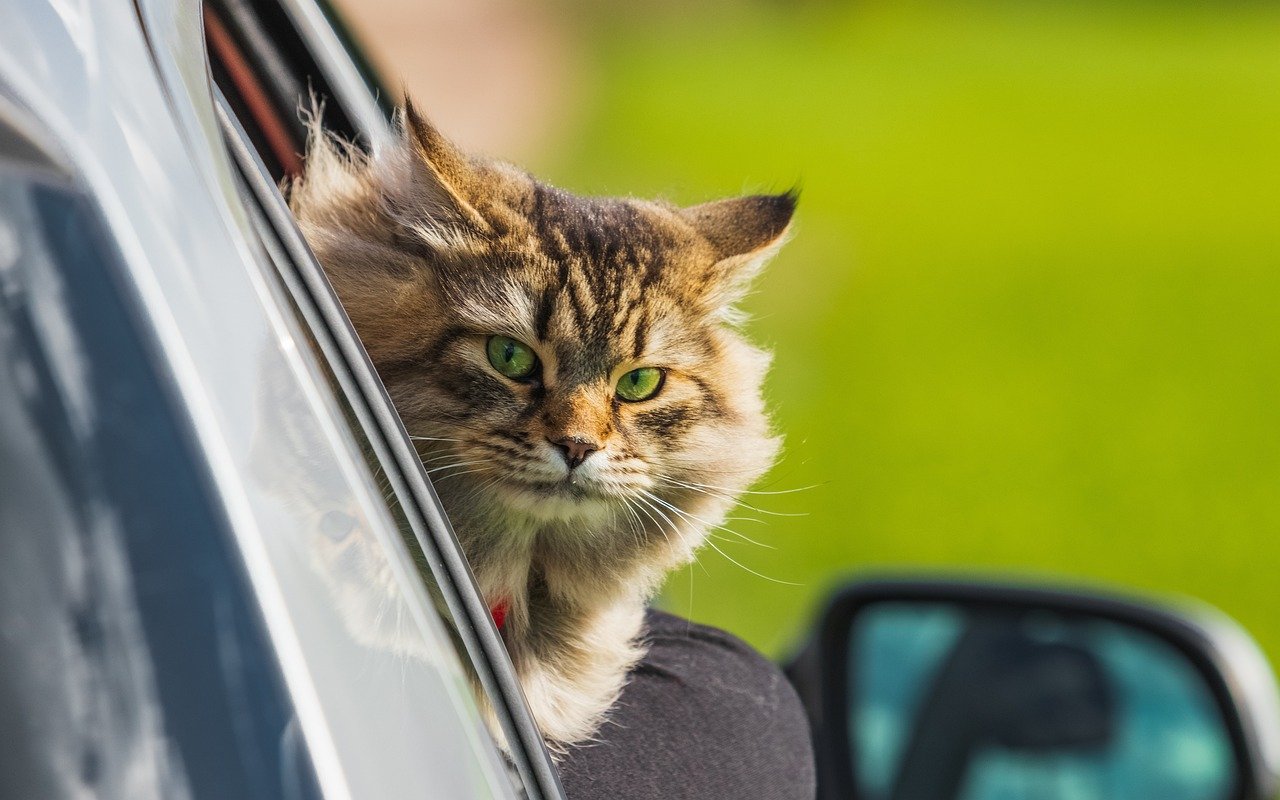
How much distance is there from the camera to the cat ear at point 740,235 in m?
1.90

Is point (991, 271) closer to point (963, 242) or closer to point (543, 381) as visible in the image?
point (963, 242)

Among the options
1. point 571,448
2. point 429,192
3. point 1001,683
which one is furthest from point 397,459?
point 1001,683

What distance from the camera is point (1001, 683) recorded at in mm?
2570

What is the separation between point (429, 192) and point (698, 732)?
0.74 metres

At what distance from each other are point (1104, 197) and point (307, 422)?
2343cm

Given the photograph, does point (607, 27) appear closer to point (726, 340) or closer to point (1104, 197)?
point (1104, 197)

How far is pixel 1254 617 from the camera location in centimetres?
950

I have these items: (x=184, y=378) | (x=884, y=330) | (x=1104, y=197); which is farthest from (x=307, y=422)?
(x=1104, y=197)

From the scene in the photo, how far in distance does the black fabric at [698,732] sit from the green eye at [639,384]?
334 millimetres

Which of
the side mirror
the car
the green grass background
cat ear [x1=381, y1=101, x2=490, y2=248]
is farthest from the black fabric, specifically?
the side mirror

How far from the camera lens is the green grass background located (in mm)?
10656

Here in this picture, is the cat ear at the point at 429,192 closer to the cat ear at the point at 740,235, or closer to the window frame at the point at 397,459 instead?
the cat ear at the point at 740,235

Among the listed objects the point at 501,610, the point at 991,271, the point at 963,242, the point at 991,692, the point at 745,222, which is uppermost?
the point at 963,242

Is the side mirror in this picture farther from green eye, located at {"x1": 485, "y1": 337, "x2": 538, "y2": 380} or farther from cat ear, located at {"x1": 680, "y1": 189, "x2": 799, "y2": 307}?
green eye, located at {"x1": 485, "y1": 337, "x2": 538, "y2": 380}
